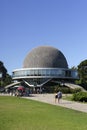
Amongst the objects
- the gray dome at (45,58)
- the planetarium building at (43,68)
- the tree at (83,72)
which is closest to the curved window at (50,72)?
the planetarium building at (43,68)

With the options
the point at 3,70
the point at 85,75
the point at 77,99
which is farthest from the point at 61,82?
the point at 77,99

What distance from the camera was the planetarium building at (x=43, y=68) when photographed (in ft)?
327

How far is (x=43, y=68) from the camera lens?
4026 inches

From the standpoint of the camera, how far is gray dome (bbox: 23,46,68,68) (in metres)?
106

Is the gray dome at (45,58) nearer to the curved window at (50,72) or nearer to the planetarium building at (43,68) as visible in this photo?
the planetarium building at (43,68)

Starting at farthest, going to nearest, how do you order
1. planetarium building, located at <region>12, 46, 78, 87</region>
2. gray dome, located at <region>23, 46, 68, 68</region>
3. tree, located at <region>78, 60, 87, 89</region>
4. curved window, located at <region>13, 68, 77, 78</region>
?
1. gray dome, located at <region>23, 46, 68, 68</region>
2. curved window, located at <region>13, 68, 77, 78</region>
3. planetarium building, located at <region>12, 46, 78, 87</region>
4. tree, located at <region>78, 60, 87, 89</region>

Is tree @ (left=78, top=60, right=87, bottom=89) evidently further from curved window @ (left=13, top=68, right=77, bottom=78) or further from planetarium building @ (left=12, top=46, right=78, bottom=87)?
curved window @ (left=13, top=68, right=77, bottom=78)

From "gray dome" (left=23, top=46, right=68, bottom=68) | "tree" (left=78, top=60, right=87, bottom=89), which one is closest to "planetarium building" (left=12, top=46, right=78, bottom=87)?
"gray dome" (left=23, top=46, right=68, bottom=68)

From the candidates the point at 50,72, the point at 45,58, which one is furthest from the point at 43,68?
the point at 45,58

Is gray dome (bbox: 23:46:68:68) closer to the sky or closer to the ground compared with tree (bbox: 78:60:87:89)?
closer to the sky

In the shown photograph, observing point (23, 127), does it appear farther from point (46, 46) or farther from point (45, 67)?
point (46, 46)

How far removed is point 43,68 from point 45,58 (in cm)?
587

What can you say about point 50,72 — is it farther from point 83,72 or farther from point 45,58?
point 83,72

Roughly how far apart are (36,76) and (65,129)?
86.7 metres
